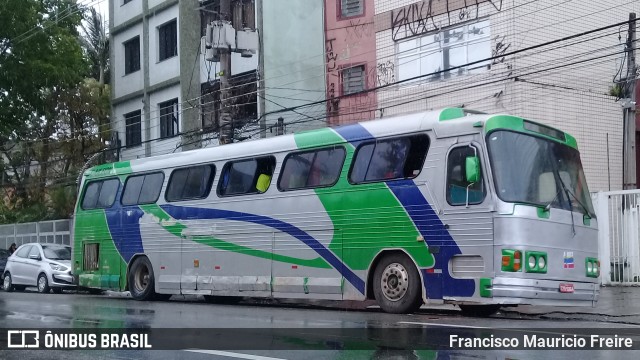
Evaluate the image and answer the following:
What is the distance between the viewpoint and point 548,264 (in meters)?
12.8

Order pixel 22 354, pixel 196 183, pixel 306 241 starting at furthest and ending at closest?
pixel 196 183 < pixel 306 241 < pixel 22 354

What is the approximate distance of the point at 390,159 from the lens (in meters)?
14.3

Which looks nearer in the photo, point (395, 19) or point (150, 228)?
point (150, 228)

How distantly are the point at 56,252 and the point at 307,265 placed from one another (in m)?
14.0

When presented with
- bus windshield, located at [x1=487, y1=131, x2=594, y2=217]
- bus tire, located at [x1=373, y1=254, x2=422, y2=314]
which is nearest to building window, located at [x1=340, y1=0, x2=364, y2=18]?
bus windshield, located at [x1=487, y1=131, x2=594, y2=217]

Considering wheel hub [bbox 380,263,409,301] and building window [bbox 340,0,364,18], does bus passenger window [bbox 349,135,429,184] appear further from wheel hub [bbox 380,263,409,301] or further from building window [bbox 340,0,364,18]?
building window [bbox 340,0,364,18]

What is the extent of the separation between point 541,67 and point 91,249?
503 inches

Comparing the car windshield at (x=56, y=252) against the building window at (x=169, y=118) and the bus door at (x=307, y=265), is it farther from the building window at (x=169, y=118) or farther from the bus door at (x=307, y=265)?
the bus door at (x=307, y=265)

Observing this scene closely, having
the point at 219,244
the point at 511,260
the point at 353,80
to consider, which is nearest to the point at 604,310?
the point at 511,260

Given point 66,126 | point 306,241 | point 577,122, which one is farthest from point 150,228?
point 66,126

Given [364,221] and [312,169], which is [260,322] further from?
[312,169]

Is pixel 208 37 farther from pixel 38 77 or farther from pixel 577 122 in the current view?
pixel 38 77

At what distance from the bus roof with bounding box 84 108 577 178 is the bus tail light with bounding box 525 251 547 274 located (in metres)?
1.98

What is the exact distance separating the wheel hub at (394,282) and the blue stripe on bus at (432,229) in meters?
0.77
